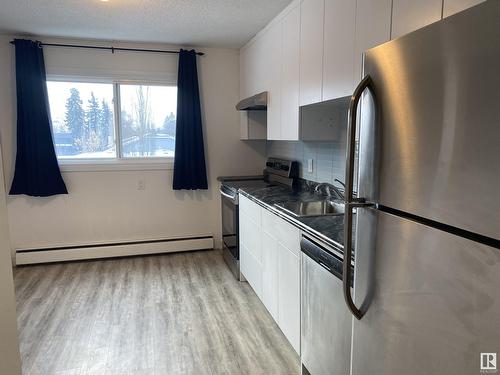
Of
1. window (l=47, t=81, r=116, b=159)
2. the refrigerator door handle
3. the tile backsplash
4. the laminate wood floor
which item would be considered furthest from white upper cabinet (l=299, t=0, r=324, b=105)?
window (l=47, t=81, r=116, b=159)

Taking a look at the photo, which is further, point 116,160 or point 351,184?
point 116,160

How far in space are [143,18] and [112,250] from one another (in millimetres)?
2517

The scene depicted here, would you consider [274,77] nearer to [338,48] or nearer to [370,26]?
[338,48]

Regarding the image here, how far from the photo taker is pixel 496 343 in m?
0.69

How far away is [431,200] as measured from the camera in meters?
0.83

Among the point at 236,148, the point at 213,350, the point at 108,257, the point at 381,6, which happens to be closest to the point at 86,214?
the point at 108,257

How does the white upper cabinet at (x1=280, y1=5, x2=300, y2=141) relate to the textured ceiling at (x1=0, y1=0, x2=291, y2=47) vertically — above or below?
below

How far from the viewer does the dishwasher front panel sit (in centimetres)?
149

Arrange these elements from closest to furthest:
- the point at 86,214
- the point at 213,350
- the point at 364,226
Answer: the point at 364,226 < the point at 213,350 < the point at 86,214

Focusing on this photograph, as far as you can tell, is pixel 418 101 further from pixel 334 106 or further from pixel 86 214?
pixel 86 214

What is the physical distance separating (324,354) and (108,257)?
10.2 feet

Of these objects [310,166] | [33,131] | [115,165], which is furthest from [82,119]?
[310,166]
